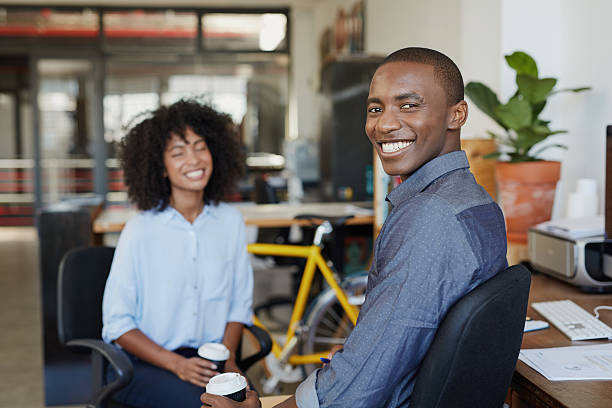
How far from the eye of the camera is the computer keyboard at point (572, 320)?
158cm

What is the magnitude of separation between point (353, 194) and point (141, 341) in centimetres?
323

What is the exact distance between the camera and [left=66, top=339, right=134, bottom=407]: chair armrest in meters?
1.85

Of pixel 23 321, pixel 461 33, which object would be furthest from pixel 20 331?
pixel 461 33

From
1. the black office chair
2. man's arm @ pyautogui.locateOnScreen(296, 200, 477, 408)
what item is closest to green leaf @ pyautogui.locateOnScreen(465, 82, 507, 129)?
the black office chair

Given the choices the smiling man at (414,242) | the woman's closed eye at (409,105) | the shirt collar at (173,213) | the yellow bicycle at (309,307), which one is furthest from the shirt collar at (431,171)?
the yellow bicycle at (309,307)

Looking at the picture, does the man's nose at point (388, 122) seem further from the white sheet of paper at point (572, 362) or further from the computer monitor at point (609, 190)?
the computer monitor at point (609, 190)

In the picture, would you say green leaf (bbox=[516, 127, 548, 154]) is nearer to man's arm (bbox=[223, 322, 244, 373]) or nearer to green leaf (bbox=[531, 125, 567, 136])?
green leaf (bbox=[531, 125, 567, 136])

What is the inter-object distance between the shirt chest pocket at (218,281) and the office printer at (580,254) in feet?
3.68

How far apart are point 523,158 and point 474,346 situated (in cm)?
194

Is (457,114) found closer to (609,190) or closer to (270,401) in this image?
(270,401)

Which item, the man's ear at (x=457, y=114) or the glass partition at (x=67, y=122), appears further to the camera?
the glass partition at (x=67, y=122)

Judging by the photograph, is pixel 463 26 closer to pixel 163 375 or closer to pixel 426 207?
pixel 163 375

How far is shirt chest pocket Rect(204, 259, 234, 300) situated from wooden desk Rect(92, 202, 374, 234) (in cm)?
123

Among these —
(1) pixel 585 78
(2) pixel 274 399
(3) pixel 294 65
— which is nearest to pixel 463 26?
(1) pixel 585 78
